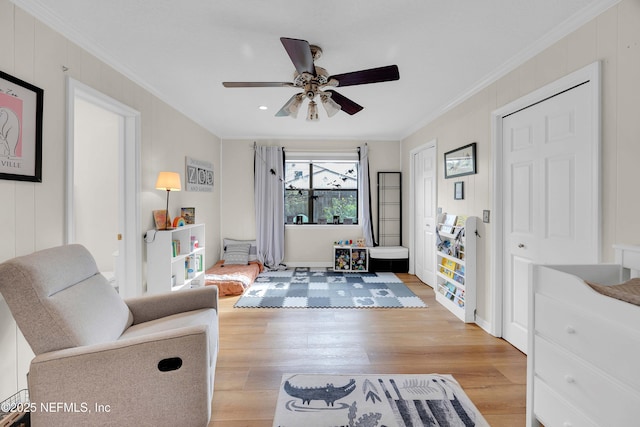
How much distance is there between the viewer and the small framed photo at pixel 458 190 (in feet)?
10.9

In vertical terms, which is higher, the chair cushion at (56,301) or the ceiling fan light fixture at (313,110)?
the ceiling fan light fixture at (313,110)

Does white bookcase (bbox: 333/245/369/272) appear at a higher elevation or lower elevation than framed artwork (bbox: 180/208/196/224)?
lower

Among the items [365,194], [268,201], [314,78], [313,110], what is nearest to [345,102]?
[313,110]

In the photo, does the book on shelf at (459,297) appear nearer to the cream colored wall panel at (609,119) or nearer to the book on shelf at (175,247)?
the cream colored wall panel at (609,119)

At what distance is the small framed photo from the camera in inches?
130

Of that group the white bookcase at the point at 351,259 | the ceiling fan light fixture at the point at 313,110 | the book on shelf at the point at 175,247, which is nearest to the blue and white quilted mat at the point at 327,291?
the white bookcase at the point at 351,259

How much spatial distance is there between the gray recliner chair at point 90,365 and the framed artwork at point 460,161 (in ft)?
9.76

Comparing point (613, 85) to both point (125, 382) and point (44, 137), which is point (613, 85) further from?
point (44, 137)

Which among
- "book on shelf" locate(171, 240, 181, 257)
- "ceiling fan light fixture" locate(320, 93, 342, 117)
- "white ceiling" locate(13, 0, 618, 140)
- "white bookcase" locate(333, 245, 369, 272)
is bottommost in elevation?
"white bookcase" locate(333, 245, 369, 272)

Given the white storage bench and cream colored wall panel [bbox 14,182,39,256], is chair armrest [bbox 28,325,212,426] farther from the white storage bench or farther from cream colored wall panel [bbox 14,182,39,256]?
the white storage bench

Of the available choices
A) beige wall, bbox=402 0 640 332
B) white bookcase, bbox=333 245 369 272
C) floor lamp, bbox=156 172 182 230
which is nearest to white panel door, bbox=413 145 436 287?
white bookcase, bbox=333 245 369 272

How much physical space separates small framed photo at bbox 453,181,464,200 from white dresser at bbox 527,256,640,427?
1.87 metres

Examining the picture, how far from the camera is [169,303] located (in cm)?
212

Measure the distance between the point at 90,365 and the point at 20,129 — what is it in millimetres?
1475
